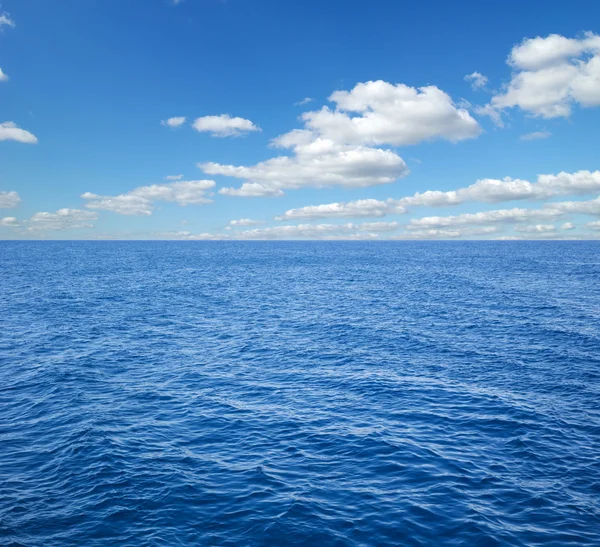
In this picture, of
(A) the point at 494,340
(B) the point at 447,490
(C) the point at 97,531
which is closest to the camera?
(C) the point at 97,531

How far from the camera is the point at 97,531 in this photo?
19172 mm

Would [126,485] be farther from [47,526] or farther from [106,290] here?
[106,290]

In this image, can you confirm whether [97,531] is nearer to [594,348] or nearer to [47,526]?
[47,526]

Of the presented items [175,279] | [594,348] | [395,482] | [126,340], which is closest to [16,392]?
[126,340]

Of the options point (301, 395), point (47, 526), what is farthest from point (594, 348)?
point (47, 526)

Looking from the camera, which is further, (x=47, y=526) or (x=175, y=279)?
(x=175, y=279)

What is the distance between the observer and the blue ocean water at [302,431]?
19938 millimetres

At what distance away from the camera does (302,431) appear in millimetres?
29250

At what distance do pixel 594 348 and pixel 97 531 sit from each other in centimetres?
5082

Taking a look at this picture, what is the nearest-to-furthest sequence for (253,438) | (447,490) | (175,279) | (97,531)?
(97,531) → (447,490) → (253,438) → (175,279)

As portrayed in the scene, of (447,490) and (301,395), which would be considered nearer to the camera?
(447,490)

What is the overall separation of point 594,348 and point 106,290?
93.0 meters

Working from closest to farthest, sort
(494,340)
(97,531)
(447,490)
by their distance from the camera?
(97,531) → (447,490) → (494,340)

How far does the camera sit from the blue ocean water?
65.4ft
